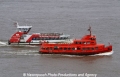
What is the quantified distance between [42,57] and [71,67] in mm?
5260

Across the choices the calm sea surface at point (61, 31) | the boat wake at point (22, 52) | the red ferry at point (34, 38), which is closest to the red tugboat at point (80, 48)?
the calm sea surface at point (61, 31)

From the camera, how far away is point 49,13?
97.8m

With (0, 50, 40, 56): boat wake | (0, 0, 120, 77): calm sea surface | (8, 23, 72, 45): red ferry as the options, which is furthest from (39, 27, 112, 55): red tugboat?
(8, 23, 72, 45): red ferry

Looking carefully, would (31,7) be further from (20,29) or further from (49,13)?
(20,29)

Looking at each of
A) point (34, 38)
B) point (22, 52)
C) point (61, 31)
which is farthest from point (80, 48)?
point (61, 31)

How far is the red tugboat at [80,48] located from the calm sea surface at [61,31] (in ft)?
2.25

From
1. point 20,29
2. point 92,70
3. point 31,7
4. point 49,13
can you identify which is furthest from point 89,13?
point 92,70

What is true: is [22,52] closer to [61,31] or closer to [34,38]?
[34,38]

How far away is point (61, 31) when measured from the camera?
243 ft

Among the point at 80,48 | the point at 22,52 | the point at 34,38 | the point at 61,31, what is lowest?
the point at 22,52

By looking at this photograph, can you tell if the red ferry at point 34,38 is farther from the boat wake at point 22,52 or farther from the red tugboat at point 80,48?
the red tugboat at point 80,48

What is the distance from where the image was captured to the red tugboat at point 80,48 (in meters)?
57.3

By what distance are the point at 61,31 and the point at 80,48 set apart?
55.5 feet

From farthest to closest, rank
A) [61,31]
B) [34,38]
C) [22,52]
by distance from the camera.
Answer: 1. [61,31]
2. [34,38]
3. [22,52]
